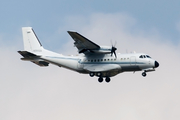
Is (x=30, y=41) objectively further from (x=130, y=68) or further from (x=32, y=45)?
(x=130, y=68)

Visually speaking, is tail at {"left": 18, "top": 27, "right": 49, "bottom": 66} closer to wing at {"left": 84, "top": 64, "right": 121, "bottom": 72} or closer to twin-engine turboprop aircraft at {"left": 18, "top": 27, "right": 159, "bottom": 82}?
twin-engine turboprop aircraft at {"left": 18, "top": 27, "right": 159, "bottom": 82}

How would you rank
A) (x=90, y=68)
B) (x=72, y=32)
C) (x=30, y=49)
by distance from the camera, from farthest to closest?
(x=30, y=49) < (x=90, y=68) < (x=72, y=32)

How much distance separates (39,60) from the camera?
1826 inches

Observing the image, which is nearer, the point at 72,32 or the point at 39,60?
the point at 72,32

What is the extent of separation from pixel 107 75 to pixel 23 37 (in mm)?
10236

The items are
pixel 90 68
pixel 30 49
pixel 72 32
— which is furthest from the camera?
pixel 30 49

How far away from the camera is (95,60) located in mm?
44219

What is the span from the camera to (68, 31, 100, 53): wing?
41906 millimetres

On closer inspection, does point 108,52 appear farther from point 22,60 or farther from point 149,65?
point 22,60

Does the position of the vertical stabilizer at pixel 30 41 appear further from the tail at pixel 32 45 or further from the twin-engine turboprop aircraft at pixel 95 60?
the twin-engine turboprop aircraft at pixel 95 60

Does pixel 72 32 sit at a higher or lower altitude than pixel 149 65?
higher

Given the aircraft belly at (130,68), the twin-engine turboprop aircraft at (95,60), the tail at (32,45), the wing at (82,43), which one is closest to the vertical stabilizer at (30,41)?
the tail at (32,45)

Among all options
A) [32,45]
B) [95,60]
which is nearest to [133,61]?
[95,60]

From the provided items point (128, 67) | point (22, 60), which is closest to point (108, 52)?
point (128, 67)
